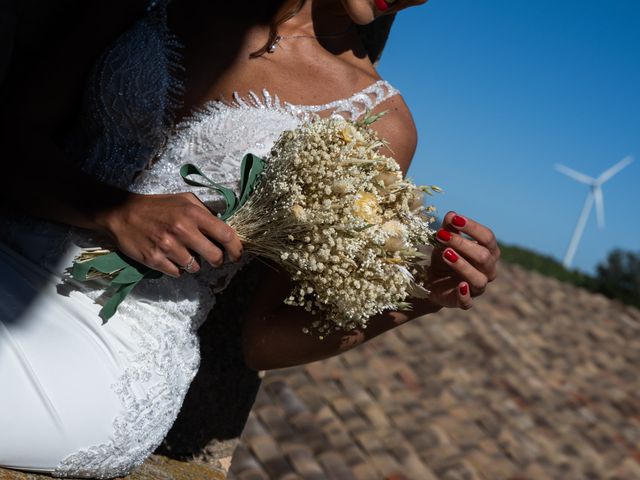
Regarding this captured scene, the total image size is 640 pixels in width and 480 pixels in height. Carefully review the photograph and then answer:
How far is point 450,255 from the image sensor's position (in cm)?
192

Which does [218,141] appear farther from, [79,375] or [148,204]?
[79,375]

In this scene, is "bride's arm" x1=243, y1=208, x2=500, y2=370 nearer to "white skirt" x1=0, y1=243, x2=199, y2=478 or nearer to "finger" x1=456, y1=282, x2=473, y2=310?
"finger" x1=456, y1=282, x2=473, y2=310

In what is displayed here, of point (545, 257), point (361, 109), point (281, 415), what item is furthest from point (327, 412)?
point (545, 257)

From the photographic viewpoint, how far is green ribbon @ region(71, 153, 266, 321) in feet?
6.24

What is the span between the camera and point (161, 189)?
2.20 meters

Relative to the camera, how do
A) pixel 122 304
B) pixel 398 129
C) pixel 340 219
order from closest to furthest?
pixel 340 219 → pixel 122 304 → pixel 398 129

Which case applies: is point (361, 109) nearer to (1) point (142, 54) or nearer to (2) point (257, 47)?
(2) point (257, 47)

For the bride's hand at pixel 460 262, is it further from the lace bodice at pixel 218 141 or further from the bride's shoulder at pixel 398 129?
the lace bodice at pixel 218 141

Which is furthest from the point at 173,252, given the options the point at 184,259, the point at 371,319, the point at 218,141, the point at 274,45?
the point at 274,45

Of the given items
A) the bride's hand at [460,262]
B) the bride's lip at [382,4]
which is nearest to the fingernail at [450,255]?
the bride's hand at [460,262]

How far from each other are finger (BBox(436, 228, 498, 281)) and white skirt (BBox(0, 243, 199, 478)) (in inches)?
29.3

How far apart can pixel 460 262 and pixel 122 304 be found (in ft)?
2.83

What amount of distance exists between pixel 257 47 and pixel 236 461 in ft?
12.7

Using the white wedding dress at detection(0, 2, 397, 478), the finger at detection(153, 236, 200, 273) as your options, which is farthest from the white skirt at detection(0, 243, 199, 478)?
the finger at detection(153, 236, 200, 273)
